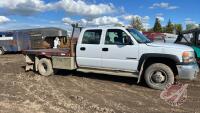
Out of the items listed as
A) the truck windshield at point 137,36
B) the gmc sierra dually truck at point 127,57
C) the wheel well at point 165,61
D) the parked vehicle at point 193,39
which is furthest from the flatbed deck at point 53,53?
the parked vehicle at point 193,39

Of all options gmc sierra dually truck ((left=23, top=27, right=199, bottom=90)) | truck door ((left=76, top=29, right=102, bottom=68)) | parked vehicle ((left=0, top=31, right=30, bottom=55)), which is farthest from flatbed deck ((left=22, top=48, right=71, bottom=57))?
parked vehicle ((left=0, top=31, right=30, bottom=55))

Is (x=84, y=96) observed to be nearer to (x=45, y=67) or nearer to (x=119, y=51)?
(x=119, y=51)

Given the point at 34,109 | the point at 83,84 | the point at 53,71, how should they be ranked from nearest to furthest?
the point at 34,109, the point at 83,84, the point at 53,71

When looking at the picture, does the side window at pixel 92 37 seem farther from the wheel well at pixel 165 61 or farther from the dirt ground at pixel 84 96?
the wheel well at pixel 165 61

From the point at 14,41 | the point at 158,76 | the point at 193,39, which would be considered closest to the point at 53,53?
the point at 158,76

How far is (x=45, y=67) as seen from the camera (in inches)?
470

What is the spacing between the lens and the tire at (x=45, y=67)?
1168 centimetres

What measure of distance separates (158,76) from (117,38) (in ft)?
5.88

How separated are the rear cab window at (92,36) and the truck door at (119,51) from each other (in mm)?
317

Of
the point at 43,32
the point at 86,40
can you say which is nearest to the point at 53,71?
the point at 86,40

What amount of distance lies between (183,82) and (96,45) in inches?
123

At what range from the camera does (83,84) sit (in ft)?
32.6

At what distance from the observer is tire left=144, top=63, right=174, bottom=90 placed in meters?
8.97

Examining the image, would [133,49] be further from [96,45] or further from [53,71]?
[53,71]
